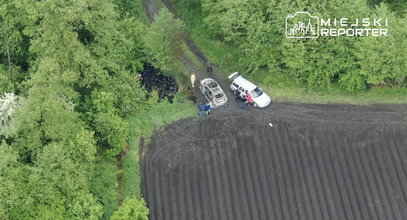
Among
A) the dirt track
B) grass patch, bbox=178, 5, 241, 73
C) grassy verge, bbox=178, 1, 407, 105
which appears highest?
grass patch, bbox=178, 5, 241, 73

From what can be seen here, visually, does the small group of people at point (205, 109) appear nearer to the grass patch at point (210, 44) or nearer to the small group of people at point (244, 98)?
the small group of people at point (244, 98)

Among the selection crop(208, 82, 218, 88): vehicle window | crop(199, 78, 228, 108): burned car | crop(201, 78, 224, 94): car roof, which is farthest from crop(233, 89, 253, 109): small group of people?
crop(208, 82, 218, 88): vehicle window

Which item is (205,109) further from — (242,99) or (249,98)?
(249,98)

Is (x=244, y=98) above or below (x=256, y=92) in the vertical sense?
below

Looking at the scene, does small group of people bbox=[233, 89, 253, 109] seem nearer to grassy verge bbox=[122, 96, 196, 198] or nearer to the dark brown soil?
the dark brown soil

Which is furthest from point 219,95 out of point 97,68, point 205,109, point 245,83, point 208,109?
point 97,68

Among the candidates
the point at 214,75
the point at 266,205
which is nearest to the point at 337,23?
the point at 214,75
